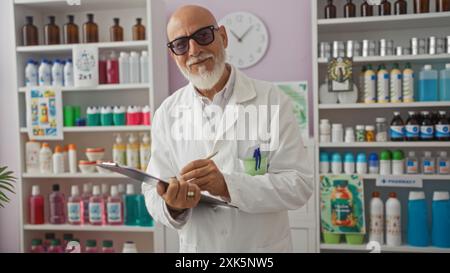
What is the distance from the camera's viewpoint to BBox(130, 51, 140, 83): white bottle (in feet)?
9.52

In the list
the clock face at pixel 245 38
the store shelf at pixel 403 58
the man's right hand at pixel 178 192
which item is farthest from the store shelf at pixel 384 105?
the man's right hand at pixel 178 192

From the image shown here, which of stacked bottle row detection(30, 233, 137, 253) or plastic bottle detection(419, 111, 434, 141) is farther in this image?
stacked bottle row detection(30, 233, 137, 253)

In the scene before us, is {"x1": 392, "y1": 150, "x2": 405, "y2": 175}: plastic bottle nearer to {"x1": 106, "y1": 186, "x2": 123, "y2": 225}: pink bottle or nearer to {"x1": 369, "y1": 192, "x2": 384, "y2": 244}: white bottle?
{"x1": 369, "y1": 192, "x2": 384, "y2": 244}: white bottle

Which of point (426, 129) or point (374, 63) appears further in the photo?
point (374, 63)

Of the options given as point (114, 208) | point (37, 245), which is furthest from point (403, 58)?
point (37, 245)

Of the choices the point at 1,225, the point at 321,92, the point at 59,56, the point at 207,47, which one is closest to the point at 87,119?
the point at 59,56

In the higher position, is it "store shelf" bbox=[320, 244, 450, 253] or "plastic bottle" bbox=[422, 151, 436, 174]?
"plastic bottle" bbox=[422, 151, 436, 174]

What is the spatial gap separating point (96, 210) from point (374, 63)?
2.01 meters

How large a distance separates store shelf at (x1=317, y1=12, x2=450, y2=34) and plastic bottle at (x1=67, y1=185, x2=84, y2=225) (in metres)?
1.90

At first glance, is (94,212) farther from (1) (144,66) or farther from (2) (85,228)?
(1) (144,66)

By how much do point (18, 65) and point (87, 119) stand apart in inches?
23.0

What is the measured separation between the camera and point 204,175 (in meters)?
1.22

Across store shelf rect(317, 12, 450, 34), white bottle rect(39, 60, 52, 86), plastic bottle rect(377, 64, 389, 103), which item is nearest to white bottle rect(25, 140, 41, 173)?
white bottle rect(39, 60, 52, 86)

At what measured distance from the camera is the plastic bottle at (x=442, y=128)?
2.59 metres
